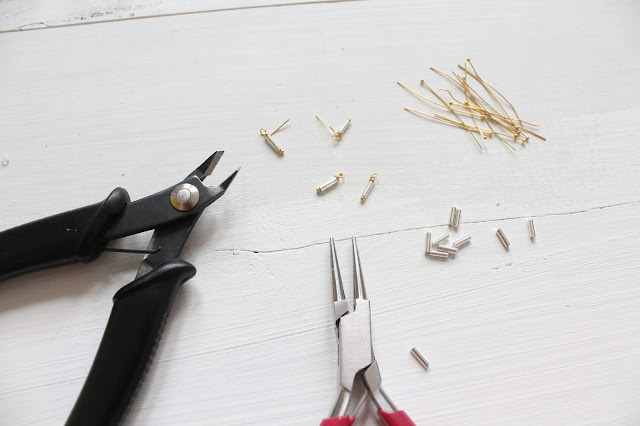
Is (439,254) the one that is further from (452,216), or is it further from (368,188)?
(368,188)

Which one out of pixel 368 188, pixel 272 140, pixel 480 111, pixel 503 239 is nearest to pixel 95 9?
pixel 272 140

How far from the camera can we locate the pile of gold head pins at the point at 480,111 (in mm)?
995

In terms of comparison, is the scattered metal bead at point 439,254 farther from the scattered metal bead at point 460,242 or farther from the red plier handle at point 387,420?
the red plier handle at point 387,420

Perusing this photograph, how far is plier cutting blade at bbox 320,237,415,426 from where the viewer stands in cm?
73

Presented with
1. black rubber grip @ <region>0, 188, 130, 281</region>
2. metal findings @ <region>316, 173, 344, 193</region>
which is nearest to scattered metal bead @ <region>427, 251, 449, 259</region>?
metal findings @ <region>316, 173, 344, 193</region>

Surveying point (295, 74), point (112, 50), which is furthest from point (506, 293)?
point (112, 50)

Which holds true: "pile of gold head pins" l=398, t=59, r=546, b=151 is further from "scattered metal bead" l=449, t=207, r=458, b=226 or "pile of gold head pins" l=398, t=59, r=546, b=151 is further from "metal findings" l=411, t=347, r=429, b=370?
"metal findings" l=411, t=347, r=429, b=370

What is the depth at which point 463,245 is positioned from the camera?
0.90 m

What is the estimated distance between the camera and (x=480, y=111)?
1012 millimetres

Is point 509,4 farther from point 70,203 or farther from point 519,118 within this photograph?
point 70,203

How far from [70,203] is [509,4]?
112cm

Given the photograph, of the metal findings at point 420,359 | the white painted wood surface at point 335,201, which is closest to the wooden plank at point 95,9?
the white painted wood surface at point 335,201

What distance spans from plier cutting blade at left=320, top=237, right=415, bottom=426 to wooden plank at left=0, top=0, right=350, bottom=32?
0.75 m

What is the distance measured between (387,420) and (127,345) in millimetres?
444
